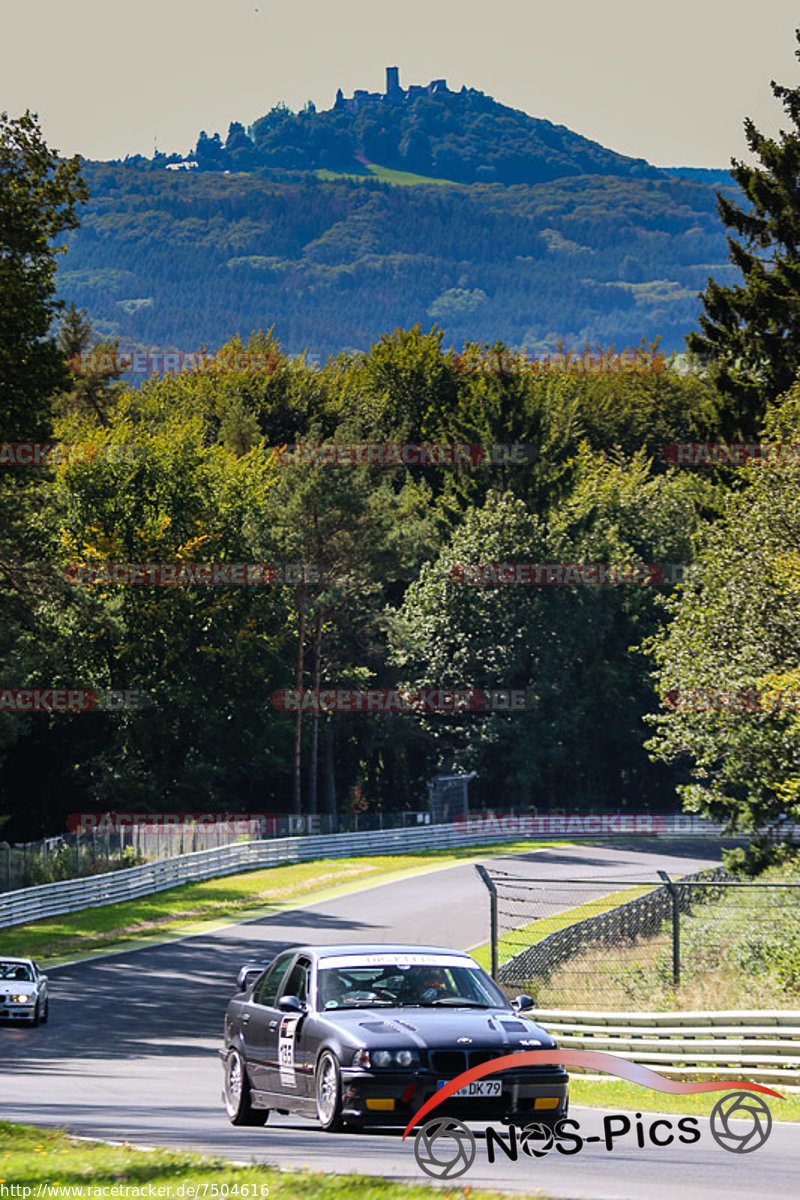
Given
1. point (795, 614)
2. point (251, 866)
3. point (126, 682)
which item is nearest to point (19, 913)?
point (251, 866)

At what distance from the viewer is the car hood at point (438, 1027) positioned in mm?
11828

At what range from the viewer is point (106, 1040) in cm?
2720

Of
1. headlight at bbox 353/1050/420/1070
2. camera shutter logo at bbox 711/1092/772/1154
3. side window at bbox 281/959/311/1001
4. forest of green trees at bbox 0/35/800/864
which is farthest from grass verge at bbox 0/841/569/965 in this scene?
headlight at bbox 353/1050/420/1070

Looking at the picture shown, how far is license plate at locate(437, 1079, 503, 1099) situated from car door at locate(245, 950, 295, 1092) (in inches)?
98.2

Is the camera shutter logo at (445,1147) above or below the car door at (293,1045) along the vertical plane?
below

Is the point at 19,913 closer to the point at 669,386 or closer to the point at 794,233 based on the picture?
the point at 794,233

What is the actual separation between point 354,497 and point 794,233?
32.5 m

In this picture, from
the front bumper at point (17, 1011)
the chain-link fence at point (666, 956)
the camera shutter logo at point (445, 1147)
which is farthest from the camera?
the front bumper at point (17, 1011)

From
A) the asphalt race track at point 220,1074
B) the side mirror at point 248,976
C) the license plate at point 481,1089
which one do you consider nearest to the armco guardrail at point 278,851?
the asphalt race track at point 220,1074

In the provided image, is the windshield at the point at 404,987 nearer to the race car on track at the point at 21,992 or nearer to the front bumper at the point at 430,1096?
the front bumper at the point at 430,1096

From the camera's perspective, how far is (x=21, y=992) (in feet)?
93.1

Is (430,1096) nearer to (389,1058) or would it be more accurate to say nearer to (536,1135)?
(389,1058)

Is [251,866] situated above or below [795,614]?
below

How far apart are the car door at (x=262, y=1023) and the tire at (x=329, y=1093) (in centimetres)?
123
